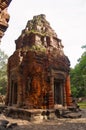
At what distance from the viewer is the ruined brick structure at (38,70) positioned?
12.2 metres

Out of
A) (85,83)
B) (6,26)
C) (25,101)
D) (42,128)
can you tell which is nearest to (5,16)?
(6,26)

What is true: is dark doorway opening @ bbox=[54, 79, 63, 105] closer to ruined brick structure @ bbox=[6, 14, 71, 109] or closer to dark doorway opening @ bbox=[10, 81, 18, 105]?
ruined brick structure @ bbox=[6, 14, 71, 109]

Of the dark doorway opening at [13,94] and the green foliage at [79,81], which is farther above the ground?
the green foliage at [79,81]

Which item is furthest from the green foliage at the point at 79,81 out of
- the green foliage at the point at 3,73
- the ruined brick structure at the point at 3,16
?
the ruined brick structure at the point at 3,16

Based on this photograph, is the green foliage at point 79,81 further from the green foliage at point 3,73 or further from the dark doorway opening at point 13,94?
the dark doorway opening at point 13,94

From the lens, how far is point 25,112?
11.6m

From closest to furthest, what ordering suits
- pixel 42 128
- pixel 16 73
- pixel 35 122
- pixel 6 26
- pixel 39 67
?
pixel 6 26 → pixel 42 128 → pixel 35 122 → pixel 39 67 → pixel 16 73

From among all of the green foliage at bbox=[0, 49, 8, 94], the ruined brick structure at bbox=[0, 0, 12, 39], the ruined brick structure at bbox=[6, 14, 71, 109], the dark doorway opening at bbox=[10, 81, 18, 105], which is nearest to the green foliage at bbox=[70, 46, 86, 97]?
the green foliage at bbox=[0, 49, 8, 94]

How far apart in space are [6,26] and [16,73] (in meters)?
9.22

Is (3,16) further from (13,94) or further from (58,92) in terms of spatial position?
(13,94)

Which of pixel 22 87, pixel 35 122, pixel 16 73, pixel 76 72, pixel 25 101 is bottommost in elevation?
pixel 35 122

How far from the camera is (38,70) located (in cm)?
1239

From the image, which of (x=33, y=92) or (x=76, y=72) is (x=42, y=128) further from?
(x=76, y=72)

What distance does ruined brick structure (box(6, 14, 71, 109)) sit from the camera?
12164 mm
